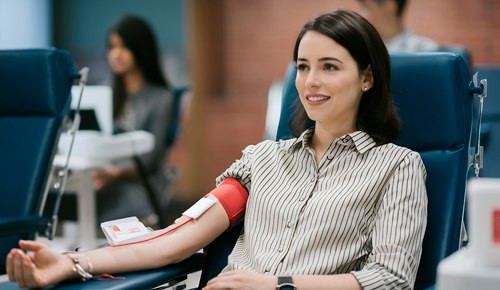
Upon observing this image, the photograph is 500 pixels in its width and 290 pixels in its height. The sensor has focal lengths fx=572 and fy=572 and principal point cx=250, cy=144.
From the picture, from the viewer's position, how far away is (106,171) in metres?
3.18

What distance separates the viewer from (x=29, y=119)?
77.6 inches

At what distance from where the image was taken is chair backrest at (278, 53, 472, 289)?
53.3 inches

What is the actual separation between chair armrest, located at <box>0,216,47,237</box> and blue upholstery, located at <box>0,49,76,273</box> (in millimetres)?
133

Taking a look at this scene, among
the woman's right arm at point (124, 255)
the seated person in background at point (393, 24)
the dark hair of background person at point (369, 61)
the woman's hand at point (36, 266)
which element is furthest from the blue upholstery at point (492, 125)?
the woman's hand at point (36, 266)

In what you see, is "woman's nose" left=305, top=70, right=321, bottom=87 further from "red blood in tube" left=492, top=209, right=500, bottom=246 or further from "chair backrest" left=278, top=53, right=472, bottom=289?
"red blood in tube" left=492, top=209, right=500, bottom=246

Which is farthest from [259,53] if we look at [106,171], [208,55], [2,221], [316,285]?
[316,285]

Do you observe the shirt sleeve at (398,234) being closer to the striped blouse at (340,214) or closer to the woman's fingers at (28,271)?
the striped blouse at (340,214)

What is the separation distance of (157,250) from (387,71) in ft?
2.29

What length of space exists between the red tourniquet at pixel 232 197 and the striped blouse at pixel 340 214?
0.04 metres

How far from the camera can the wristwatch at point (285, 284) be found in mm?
1167

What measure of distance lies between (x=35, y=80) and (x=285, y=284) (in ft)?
4.00

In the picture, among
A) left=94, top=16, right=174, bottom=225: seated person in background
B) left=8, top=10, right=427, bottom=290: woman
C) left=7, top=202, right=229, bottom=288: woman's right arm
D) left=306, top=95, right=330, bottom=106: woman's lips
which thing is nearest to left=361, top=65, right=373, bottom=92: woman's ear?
left=8, top=10, right=427, bottom=290: woman

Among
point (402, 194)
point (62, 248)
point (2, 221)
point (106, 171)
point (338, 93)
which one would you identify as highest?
point (338, 93)

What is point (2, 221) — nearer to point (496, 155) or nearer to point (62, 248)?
point (62, 248)
